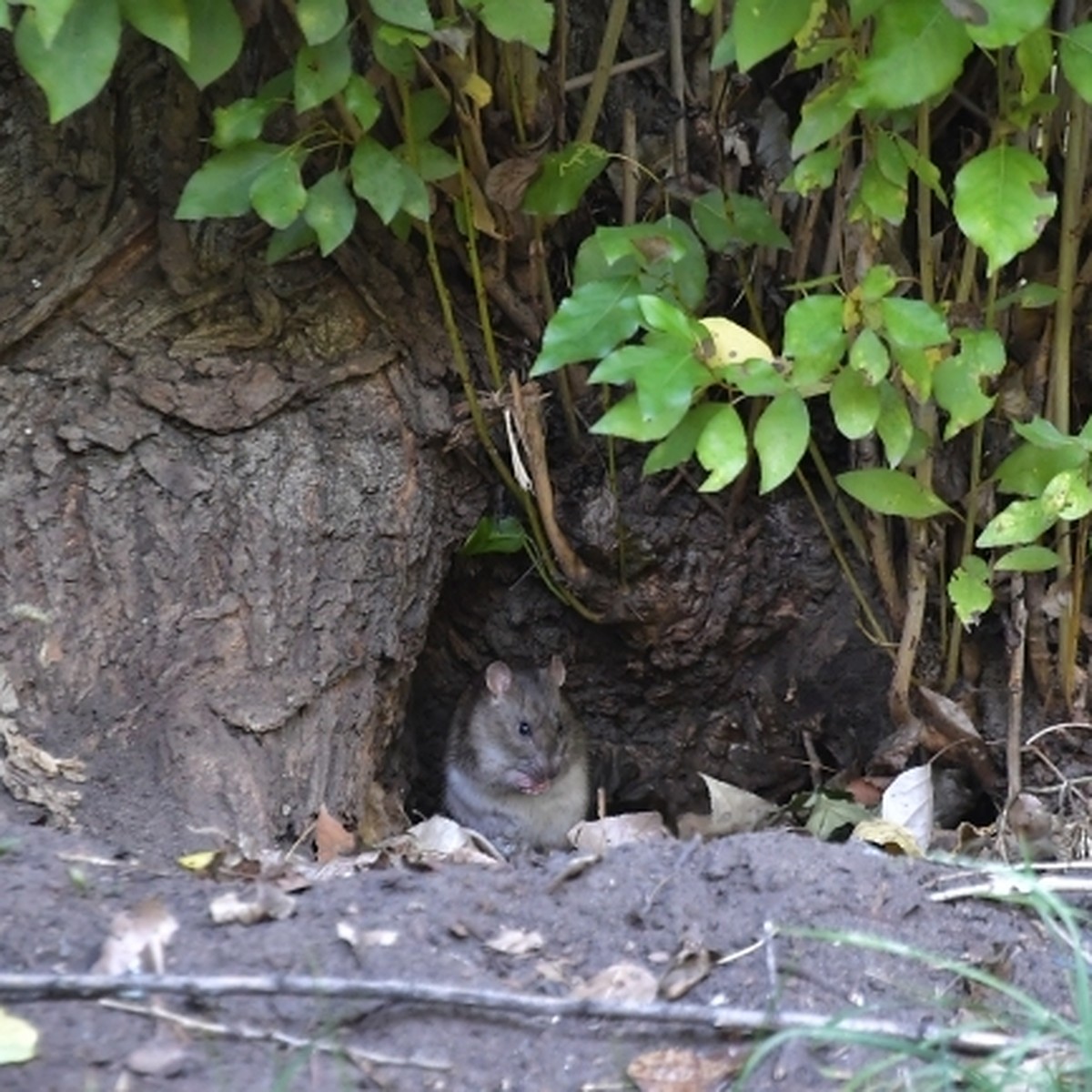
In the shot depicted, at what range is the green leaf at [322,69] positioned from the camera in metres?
3.78

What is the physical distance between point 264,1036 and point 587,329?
183 cm

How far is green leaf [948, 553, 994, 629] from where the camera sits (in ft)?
14.2

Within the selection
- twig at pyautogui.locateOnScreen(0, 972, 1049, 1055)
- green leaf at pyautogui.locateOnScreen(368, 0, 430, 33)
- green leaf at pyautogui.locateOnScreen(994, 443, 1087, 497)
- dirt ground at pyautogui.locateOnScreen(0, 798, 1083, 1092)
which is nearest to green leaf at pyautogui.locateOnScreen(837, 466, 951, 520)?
green leaf at pyautogui.locateOnScreen(994, 443, 1087, 497)

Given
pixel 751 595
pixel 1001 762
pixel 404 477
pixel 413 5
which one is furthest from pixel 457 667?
pixel 413 5

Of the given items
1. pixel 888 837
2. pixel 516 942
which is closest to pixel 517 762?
pixel 888 837

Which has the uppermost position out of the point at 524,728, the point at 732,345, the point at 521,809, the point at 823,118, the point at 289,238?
the point at 823,118

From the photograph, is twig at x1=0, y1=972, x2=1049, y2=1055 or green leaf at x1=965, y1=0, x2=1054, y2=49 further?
green leaf at x1=965, y1=0, x2=1054, y2=49

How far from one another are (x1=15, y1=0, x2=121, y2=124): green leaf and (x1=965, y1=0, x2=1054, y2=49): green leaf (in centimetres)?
163

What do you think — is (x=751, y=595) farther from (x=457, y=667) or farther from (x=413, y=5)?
(x=413, y=5)

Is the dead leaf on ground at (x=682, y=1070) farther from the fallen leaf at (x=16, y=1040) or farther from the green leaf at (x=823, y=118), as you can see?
the green leaf at (x=823, y=118)

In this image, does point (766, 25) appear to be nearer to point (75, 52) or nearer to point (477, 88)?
point (477, 88)

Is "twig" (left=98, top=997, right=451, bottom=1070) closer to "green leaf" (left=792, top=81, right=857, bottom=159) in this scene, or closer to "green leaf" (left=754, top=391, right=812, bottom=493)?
"green leaf" (left=754, top=391, right=812, bottom=493)

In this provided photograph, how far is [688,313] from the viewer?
4082 mm

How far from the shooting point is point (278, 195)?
12.8 ft
